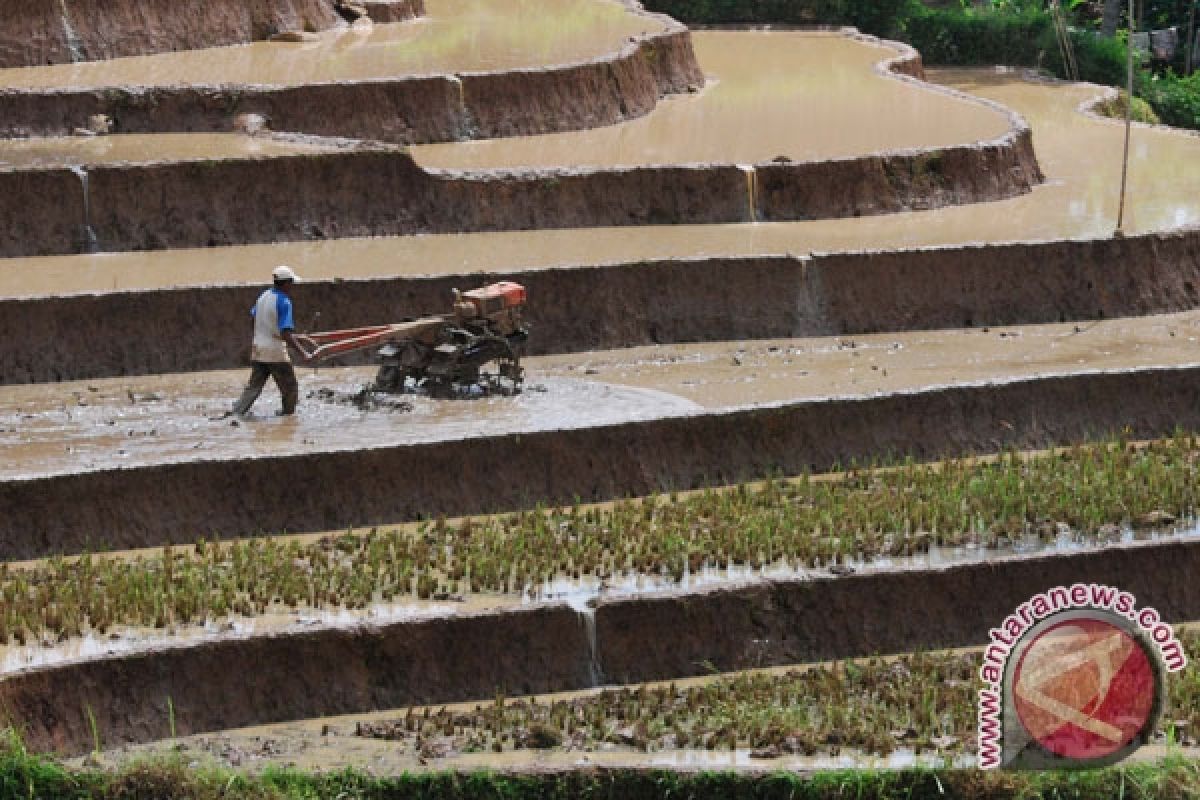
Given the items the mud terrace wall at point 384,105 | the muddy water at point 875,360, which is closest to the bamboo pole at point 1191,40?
the mud terrace wall at point 384,105

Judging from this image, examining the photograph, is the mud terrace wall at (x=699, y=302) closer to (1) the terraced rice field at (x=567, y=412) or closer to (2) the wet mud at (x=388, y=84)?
(1) the terraced rice field at (x=567, y=412)

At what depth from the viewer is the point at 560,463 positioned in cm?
1513

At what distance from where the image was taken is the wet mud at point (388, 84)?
20938 millimetres

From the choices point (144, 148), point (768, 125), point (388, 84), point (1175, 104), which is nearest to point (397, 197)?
point (144, 148)

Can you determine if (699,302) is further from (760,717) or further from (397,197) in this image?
(760,717)

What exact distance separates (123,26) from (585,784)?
14.2 m

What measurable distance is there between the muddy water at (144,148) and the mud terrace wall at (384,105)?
0.77ft

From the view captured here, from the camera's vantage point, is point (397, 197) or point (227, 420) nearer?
point (227, 420)

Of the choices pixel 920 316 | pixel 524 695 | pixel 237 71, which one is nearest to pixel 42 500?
pixel 524 695

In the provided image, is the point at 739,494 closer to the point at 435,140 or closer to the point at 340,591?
the point at 340,591

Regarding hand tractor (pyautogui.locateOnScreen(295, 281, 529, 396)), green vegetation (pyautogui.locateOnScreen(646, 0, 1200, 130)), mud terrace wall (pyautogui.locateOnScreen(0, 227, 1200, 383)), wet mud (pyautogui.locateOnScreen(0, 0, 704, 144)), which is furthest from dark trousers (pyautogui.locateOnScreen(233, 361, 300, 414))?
green vegetation (pyautogui.locateOnScreen(646, 0, 1200, 130))

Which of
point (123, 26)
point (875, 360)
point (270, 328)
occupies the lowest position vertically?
point (875, 360)

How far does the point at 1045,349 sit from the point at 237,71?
8.59 metres

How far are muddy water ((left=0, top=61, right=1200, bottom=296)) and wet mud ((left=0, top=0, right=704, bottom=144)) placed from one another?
2456 millimetres
